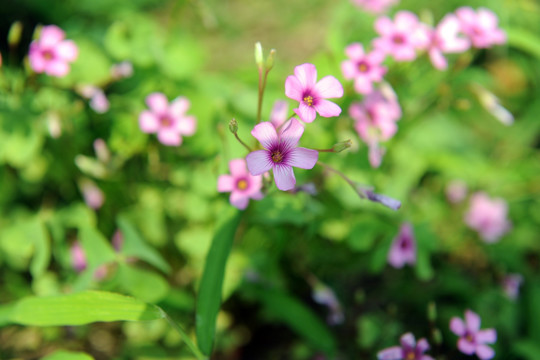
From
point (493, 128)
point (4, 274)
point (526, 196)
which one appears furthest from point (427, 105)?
point (4, 274)

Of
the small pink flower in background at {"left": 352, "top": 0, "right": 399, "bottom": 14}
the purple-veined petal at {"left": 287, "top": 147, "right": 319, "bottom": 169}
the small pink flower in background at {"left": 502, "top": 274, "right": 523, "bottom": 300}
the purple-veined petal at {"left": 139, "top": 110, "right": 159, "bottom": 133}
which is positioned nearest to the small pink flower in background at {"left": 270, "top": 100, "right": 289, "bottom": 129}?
the purple-veined petal at {"left": 287, "top": 147, "right": 319, "bottom": 169}

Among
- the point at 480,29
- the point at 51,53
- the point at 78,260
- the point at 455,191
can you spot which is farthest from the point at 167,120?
the point at 455,191

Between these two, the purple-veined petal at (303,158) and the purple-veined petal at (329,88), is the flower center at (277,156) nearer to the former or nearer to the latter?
the purple-veined petal at (303,158)

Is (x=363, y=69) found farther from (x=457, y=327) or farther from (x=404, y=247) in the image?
(x=457, y=327)

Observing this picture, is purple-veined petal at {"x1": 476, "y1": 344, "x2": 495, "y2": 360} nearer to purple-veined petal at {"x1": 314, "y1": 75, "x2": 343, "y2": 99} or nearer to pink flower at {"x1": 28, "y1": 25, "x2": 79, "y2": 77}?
purple-veined petal at {"x1": 314, "y1": 75, "x2": 343, "y2": 99}

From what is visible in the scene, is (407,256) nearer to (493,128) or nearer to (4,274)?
(493,128)
